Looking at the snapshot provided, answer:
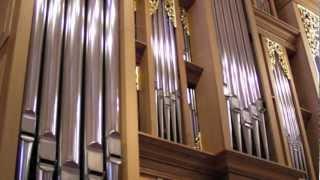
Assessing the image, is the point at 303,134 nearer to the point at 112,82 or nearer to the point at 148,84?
the point at 148,84

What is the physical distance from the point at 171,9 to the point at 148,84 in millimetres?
1231

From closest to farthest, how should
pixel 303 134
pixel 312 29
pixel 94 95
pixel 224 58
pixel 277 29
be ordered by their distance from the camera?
pixel 94 95, pixel 224 58, pixel 303 134, pixel 277 29, pixel 312 29

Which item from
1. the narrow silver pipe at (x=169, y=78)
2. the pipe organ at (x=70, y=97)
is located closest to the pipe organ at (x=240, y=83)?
the narrow silver pipe at (x=169, y=78)

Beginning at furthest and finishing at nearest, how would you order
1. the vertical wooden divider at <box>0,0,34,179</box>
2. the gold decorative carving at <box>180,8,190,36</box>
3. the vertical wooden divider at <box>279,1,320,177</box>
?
the vertical wooden divider at <box>279,1,320,177</box> < the gold decorative carving at <box>180,8,190,36</box> < the vertical wooden divider at <box>0,0,34,179</box>

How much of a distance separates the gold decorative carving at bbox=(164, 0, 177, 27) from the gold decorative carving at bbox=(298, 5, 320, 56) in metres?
2.16

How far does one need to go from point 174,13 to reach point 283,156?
1.83 m

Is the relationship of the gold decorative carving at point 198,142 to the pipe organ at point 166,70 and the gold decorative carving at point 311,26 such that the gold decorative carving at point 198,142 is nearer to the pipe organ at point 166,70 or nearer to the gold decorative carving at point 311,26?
the pipe organ at point 166,70

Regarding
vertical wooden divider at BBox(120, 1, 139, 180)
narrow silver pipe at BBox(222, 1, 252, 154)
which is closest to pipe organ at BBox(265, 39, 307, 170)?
narrow silver pipe at BBox(222, 1, 252, 154)

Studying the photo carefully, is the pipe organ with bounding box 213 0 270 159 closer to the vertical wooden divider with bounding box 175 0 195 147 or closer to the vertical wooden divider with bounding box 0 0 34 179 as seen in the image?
the vertical wooden divider with bounding box 175 0 195 147

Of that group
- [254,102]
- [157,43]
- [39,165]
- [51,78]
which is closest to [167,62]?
[157,43]

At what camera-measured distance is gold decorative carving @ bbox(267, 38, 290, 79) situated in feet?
20.2

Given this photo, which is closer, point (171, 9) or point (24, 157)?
point (24, 157)

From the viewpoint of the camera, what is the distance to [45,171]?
294 centimetres

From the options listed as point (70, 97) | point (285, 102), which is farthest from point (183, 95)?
point (70, 97)
